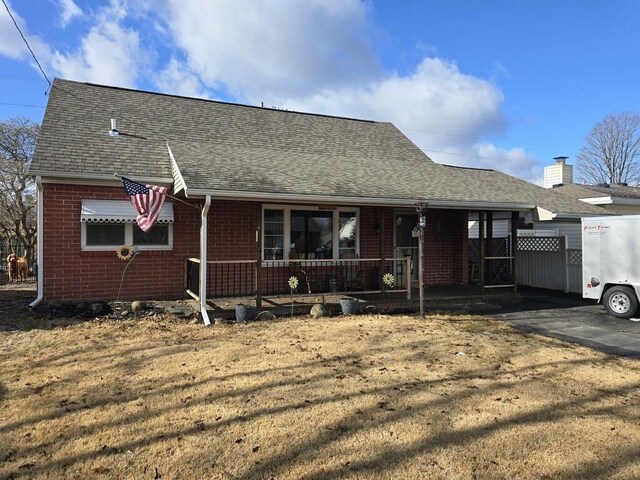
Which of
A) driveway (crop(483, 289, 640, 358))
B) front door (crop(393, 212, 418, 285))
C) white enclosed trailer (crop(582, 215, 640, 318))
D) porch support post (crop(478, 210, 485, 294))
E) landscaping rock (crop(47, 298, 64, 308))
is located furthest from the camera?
front door (crop(393, 212, 418, 285))

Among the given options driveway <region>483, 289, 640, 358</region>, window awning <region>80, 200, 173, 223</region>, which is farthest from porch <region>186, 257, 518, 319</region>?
window awning <region>80, 200, 173, 223</region>

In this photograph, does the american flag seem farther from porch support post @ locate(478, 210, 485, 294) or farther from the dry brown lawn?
porch support post @ locate(478, 210, 485, 294)

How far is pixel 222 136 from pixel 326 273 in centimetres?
463

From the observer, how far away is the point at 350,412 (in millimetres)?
4125

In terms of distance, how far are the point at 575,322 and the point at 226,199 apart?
718 centimetres

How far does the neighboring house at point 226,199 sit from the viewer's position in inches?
355

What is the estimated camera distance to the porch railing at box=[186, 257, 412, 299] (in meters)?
10.2

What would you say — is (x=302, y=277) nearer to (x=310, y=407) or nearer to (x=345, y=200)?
(x=345, y=200)

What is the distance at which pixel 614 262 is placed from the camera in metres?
9.50

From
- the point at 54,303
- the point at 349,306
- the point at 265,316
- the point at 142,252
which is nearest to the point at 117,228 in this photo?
the point at 142,252

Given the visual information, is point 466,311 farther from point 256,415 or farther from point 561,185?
point 561,185

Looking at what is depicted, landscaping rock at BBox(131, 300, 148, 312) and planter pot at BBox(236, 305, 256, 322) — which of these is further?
landscaping rock at BBox(131, 300, 148, 312)

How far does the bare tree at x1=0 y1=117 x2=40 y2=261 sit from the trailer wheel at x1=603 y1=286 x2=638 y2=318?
1929cm

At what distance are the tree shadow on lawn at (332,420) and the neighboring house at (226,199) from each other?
3784mm
